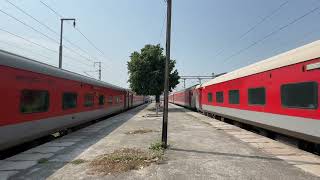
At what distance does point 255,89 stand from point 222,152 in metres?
4.80

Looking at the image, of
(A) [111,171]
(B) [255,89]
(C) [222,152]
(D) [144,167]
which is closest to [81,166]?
(A) [111,171]

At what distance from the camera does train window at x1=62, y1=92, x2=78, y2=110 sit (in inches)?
539

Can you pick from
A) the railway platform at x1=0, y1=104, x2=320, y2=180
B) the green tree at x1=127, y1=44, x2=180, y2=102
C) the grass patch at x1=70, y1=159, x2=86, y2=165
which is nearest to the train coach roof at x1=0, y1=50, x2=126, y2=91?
the railway platform at x1=0, y1=104, x2=320, y2=180

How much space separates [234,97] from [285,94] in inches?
278

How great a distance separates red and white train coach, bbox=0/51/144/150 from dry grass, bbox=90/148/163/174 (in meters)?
2.57

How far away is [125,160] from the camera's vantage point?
28.1ft

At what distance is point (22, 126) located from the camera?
31.3 feet

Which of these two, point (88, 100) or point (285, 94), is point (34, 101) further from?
point (285, 94)

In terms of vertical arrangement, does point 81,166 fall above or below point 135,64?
below

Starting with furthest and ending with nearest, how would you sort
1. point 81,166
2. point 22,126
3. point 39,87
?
point 39,87 < point 22,126 < point 81,166

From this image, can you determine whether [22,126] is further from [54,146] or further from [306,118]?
[306,118]

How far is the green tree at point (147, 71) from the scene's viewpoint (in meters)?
40.0

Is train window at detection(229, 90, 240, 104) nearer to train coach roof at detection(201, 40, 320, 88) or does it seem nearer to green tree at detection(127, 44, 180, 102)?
train coach roof at detection(201, 40, 320, 88)

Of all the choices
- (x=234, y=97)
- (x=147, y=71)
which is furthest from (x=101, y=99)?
(x=147, y=71)
